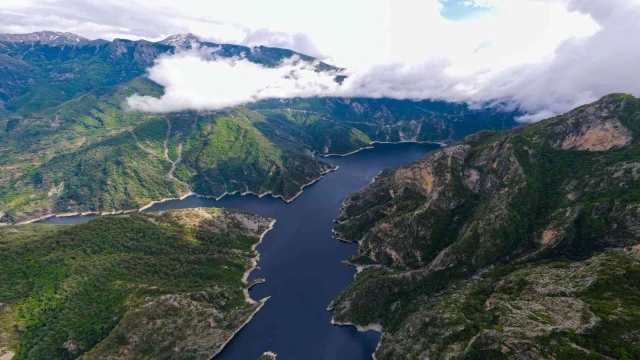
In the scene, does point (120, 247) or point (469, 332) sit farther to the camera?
point (120, 247)

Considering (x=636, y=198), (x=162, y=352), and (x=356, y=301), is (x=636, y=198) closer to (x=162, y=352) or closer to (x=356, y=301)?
(x=356, y=301)

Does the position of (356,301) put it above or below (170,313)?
above

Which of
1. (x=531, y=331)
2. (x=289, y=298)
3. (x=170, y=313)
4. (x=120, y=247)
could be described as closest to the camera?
(x=531, y=331)

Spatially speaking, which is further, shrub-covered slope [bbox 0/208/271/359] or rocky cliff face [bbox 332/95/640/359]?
shrub-covered slope [bbox 0/208/271/359]

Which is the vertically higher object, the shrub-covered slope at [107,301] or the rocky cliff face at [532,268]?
the rocky cliff face at [532,268]

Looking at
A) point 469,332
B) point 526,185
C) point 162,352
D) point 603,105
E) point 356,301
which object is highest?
point 603,105

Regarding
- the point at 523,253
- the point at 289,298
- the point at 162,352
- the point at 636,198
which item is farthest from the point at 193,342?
the point at 636,198
